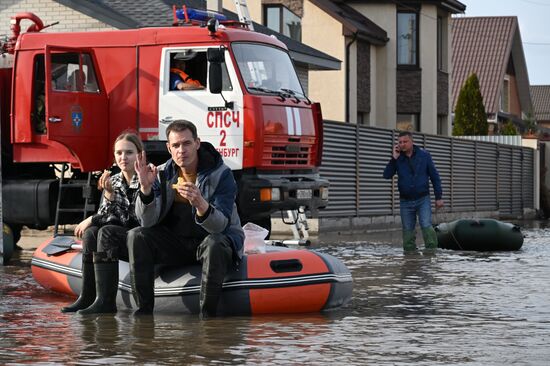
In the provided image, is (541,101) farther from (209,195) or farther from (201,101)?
(209,195)


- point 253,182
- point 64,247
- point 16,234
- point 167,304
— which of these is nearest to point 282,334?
point 167,304

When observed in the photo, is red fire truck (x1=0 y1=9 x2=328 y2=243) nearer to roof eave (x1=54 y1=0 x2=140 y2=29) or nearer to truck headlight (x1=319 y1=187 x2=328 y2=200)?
truck headlight (x1=319 y1=187 x2=328 y2=200)

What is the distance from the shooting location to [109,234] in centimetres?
1088

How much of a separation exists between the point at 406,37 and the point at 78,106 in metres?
28.5

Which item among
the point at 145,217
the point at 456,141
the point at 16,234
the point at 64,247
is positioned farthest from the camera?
the point at 456,141

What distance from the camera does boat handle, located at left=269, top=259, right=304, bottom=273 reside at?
10.8 meters

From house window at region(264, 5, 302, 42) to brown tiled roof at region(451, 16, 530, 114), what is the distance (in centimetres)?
2253

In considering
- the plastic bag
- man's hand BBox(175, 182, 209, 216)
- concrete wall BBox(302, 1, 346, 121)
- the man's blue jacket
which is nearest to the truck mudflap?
the man's blue jacket

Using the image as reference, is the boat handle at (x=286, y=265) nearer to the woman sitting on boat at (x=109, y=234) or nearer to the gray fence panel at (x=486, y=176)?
the woman sitting on boat at (x=109, y=234)

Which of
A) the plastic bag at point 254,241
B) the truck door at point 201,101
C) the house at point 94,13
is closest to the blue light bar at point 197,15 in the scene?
the truck door at point 201,101

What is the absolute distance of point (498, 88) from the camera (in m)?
62.9

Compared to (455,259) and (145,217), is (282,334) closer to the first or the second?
(145,217)

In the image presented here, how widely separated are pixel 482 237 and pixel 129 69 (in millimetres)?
5837

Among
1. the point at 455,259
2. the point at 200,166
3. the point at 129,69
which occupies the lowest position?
the point at 455,259
